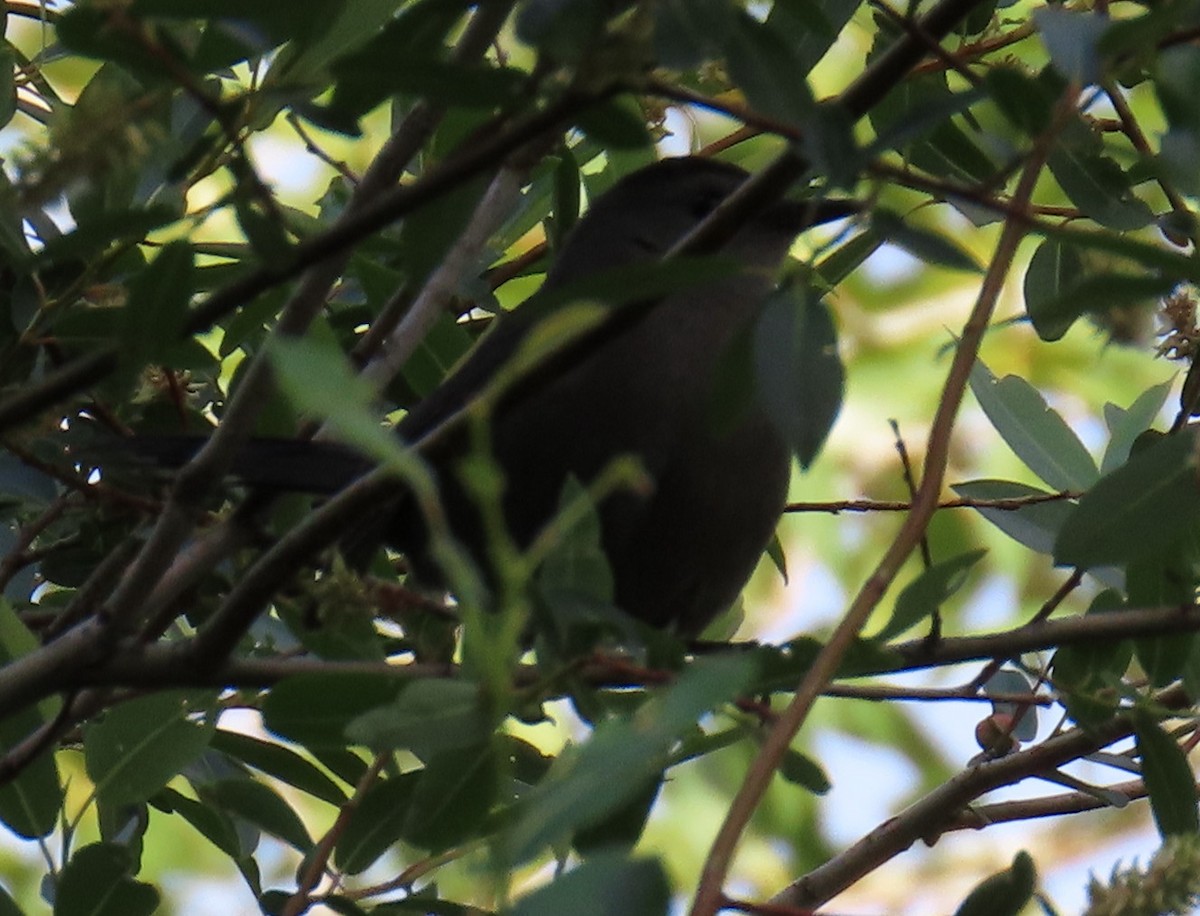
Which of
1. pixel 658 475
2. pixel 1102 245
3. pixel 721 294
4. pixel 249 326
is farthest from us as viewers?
pixel 721 294

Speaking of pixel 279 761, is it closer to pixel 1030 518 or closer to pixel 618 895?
pixel 1030 518

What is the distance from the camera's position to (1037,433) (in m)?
2.43

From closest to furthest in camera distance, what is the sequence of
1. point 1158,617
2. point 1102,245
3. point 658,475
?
point 1102,245 → point 1158,617 → point 658,475

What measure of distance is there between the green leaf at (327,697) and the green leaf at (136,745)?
47 centimetres

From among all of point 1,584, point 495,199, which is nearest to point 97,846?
point 1,584

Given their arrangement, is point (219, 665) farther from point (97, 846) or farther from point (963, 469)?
point (963, 469)

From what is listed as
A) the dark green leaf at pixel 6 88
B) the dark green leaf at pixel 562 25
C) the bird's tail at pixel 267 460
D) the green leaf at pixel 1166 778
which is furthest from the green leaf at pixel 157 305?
the green leaf at pixel 1166 778

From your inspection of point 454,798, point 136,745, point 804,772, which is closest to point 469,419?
point 454,798

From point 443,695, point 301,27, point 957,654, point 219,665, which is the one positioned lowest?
point 443,695

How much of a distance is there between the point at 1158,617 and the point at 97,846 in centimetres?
115

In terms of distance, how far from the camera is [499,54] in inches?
92.8

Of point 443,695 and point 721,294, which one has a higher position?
point 721,294

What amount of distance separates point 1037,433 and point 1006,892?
0.77 meters

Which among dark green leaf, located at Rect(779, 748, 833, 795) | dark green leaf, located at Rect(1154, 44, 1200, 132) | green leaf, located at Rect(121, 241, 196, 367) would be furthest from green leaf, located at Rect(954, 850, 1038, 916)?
green leaf, located at Rect(121, 241, 196, 367)
